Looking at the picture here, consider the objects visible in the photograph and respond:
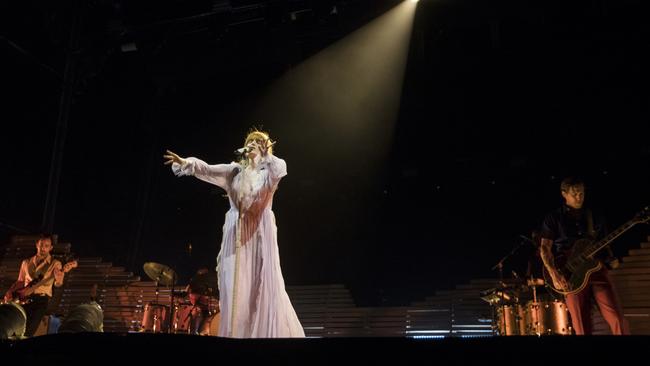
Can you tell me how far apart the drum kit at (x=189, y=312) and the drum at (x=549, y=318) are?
494 cm

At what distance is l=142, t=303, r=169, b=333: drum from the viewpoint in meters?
9.75

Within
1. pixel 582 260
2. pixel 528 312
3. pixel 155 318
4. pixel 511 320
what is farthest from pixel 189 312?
pixel 582 260

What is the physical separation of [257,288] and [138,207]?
9068 mm

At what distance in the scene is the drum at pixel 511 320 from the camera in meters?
7.27

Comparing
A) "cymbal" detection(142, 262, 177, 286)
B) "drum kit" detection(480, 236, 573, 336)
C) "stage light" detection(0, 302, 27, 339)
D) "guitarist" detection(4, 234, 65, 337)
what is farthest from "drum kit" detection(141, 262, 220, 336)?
"stage light" detection(0, 302, 27, 339)

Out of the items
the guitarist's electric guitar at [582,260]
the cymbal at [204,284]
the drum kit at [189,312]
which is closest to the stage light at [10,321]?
the guitarist's electric guitar at [582,260]

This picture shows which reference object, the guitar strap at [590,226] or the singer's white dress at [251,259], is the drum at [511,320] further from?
the singer's white dress at [251,259]

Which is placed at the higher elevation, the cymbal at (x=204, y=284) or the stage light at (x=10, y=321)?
the cymbal at (x=204, y=284)

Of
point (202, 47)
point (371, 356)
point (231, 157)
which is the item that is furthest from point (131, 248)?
point (371, 356)

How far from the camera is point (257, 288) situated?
19.3 feet

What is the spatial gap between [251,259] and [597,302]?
325 centimetres

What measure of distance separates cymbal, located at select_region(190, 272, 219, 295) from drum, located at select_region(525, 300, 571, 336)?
4969 mm

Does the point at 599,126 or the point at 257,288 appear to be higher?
the point at 599,126

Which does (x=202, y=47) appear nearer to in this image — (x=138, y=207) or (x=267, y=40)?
(x=267, y=40)
